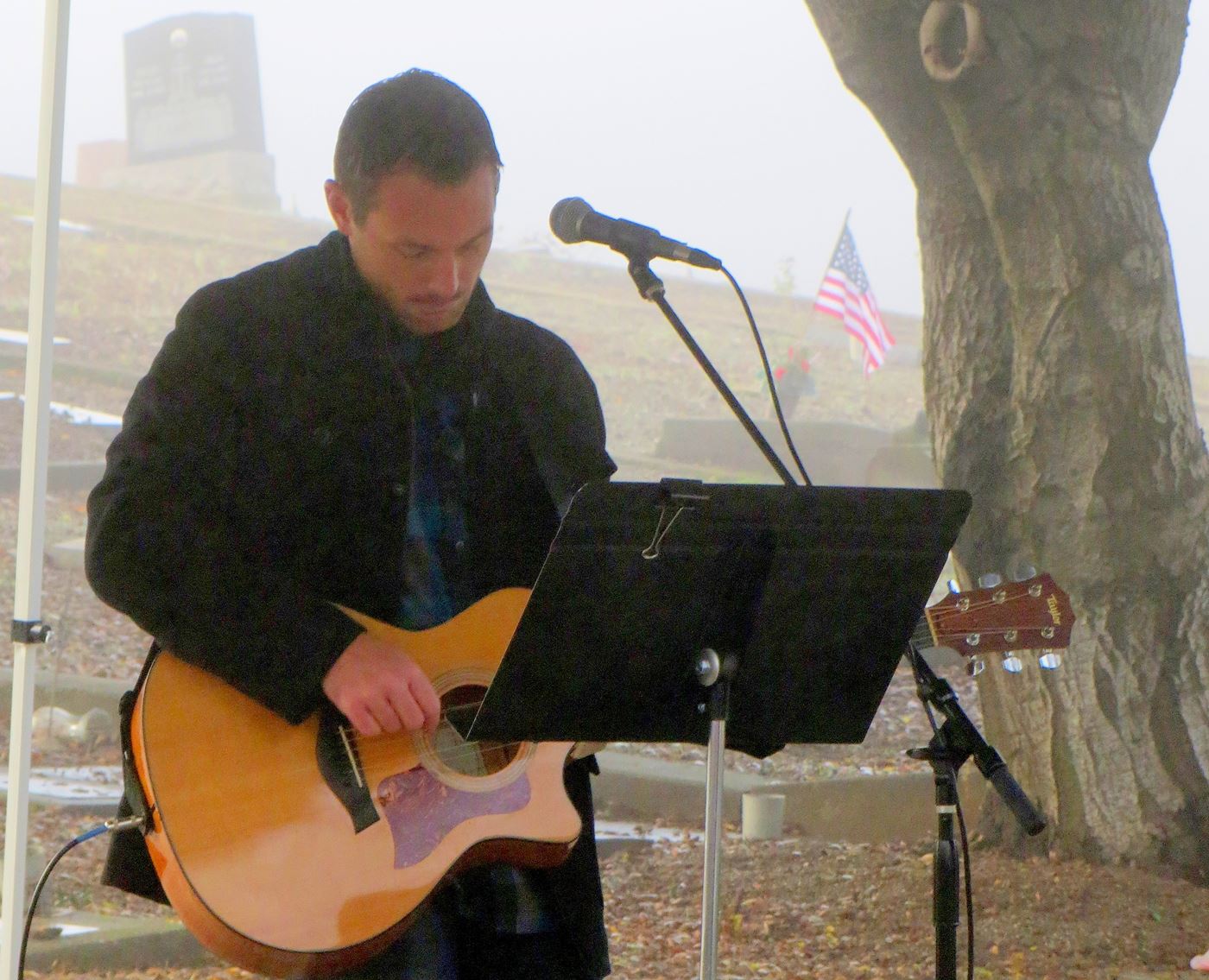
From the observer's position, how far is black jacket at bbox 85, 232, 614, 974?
7.09ft

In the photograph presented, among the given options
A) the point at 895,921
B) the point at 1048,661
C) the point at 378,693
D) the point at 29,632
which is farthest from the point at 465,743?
the point at 895,921

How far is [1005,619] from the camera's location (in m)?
2.51

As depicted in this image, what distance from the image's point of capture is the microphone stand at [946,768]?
2320 mm

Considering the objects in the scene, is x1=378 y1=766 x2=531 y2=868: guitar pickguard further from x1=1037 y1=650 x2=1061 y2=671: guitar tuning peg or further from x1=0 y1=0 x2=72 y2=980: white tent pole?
x1=0 y1=0 x2=72 y2=980: white tent pole

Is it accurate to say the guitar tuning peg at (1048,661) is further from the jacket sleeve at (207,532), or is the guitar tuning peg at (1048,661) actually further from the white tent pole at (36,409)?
the white tent pole at (36,409)

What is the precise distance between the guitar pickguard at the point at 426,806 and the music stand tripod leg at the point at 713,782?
40cm

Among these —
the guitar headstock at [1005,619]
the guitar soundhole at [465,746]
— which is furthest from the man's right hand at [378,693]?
the guitar headstock at [1005,619]

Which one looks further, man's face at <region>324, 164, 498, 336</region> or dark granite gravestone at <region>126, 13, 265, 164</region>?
dark granite gravestone at <region>126, 13, 265, 164</region>

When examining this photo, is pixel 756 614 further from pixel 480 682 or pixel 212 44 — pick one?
pixel 212 44

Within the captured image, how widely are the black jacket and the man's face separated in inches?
2.4

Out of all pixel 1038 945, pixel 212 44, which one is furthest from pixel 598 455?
pixel 212 44

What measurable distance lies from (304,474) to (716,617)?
698 millimetres

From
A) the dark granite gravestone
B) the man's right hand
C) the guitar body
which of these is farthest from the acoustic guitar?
the dark granite gravestone

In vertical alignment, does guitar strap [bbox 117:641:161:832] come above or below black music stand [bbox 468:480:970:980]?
below
